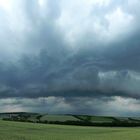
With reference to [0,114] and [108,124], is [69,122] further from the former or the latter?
[0,114]

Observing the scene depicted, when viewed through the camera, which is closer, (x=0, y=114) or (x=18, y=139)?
(x=18, y=139)

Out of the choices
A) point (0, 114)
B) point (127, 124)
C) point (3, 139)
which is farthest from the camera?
point (0, 114)

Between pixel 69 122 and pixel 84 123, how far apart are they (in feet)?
18.7

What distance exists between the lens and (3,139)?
33.3 meters

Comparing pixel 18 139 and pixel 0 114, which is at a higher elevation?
pixel 0 114

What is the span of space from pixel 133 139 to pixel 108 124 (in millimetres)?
81894

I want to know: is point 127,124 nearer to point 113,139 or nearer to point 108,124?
point 108,124

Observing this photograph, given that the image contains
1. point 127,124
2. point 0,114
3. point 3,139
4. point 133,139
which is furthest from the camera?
point 0,114

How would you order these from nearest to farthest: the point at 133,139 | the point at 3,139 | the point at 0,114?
the point at 3,139 → the point at 133,139 → the point at 0,114

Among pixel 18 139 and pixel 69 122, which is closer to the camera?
pixel 18 139

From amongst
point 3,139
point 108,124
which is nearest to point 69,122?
point 108,124

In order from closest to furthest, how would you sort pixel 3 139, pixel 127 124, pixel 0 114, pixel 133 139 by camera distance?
pixel 3 139 < pixel 133 139 < pixel 127 124 < pixel 0 114

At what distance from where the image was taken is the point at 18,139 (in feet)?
114

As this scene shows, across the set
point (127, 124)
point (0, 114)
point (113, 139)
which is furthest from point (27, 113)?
point (113, 139)
